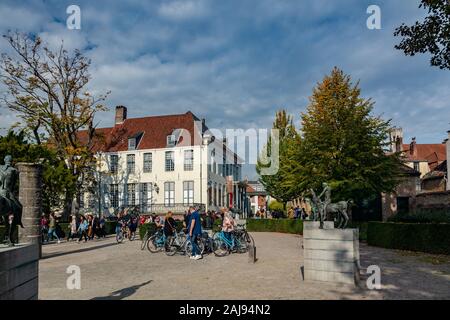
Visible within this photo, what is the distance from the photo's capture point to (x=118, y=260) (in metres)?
13.7

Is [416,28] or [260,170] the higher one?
[416,28]

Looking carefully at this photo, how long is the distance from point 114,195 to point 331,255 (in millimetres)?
39071

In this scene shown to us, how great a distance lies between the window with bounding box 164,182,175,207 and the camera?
1653 inches

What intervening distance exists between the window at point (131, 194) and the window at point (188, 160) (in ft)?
23.1

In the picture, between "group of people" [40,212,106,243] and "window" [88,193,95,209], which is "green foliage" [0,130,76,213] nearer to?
"group of people" [40,212,106,243]

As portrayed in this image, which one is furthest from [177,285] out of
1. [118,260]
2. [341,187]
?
[341,187]

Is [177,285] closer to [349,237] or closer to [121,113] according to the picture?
[349,237]

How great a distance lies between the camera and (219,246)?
580 inches

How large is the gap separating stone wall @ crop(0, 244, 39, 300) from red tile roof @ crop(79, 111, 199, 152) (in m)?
36.2

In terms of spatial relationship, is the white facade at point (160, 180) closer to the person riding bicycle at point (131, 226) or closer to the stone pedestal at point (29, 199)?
the person riding bicycle at point (131, 226)

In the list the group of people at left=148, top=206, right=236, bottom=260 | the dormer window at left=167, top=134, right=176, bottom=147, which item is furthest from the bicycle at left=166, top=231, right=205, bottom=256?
the dormer window at left=167, top=134, right=176, bottom=147

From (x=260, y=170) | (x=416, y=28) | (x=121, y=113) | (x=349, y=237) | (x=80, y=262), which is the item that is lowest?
(x=80, y=262)

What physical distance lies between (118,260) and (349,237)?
8.77 meters
